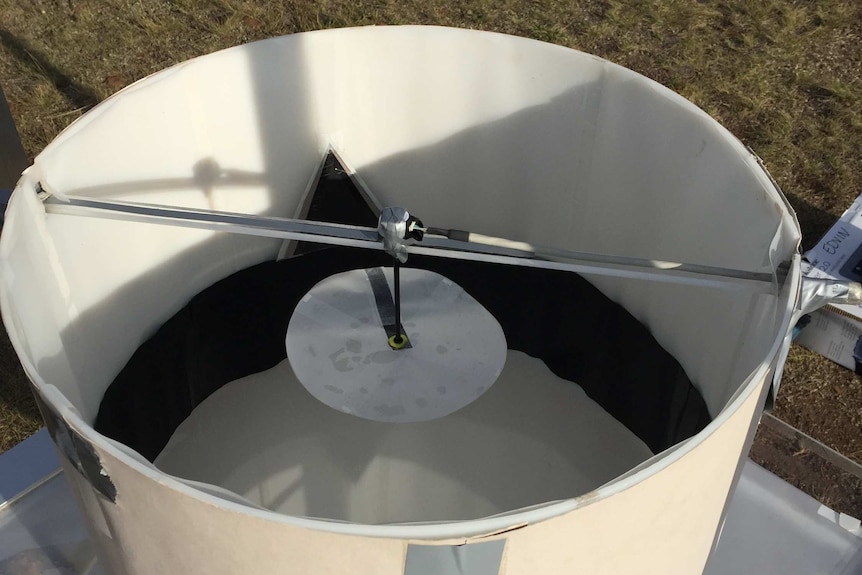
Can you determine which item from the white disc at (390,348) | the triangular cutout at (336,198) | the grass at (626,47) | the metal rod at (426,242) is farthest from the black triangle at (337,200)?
the grass at (626,47)

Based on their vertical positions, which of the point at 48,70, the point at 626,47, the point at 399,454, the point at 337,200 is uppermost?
the point at 626,47

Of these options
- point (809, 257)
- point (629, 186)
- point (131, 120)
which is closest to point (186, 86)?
point (131, 120)

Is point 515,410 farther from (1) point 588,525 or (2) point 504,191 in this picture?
(1) point 588,525

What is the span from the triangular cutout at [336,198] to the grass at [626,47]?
1.18 m

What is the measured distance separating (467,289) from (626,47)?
1.38 metres

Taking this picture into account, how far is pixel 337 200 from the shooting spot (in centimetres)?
104

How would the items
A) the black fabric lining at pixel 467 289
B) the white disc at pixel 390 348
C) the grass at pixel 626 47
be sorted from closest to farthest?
the white disc at pixel 390 348 → the black fabric lining at pixel 467 289 → the grass at pixel 626 47

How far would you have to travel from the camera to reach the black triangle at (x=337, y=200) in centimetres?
103

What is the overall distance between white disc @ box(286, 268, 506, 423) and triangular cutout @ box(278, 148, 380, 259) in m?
0.10

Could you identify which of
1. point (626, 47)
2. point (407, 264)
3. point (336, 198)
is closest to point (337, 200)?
point (336, 198)

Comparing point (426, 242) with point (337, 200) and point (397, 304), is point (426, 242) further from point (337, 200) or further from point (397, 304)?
point (337, 200)

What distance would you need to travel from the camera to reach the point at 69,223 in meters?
0.76

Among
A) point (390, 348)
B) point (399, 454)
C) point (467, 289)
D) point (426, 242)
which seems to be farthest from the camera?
point (467, 289)

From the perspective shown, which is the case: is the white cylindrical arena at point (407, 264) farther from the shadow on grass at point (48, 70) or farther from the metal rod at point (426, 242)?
the shadow on grass at point (48, 70)
